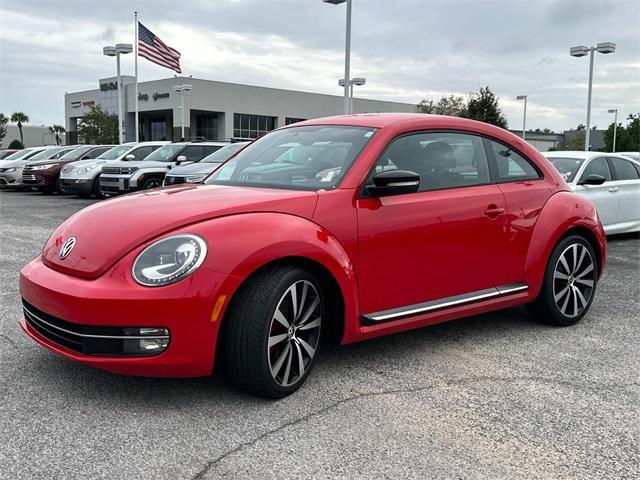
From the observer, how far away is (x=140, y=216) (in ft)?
11.6

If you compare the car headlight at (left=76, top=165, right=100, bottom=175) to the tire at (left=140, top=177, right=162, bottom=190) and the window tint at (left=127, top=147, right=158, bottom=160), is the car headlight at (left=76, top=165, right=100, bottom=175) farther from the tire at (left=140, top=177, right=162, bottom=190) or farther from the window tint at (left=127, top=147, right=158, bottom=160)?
the tire at (left=140, top=177, right=162, bottom=190)

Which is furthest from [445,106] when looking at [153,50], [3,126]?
[3,126]

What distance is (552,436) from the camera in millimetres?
3180

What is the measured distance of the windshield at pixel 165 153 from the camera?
54.4 ft

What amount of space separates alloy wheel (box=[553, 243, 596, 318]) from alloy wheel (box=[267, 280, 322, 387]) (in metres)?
2.31

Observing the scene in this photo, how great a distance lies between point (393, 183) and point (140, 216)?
4.81ft

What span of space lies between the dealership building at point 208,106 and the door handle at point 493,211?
54.4 m

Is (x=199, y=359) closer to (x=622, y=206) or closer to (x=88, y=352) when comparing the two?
(x=88, y=352)

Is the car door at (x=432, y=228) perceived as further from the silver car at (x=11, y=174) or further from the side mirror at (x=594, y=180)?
the silver car at (x=11, y=174)

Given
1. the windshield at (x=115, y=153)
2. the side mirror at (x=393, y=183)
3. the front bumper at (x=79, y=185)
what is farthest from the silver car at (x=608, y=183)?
the windshield at (x=115, y=153)

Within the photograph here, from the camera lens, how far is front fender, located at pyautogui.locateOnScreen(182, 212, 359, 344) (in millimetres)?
3291

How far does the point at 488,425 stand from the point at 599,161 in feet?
25.5

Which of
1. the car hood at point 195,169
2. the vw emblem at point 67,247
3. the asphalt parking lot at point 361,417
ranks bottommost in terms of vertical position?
the asphalt parking lot at point 361,417

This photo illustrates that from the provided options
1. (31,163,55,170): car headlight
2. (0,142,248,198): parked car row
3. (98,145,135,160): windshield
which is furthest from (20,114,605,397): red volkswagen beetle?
(31,163,55,170): car headlight
